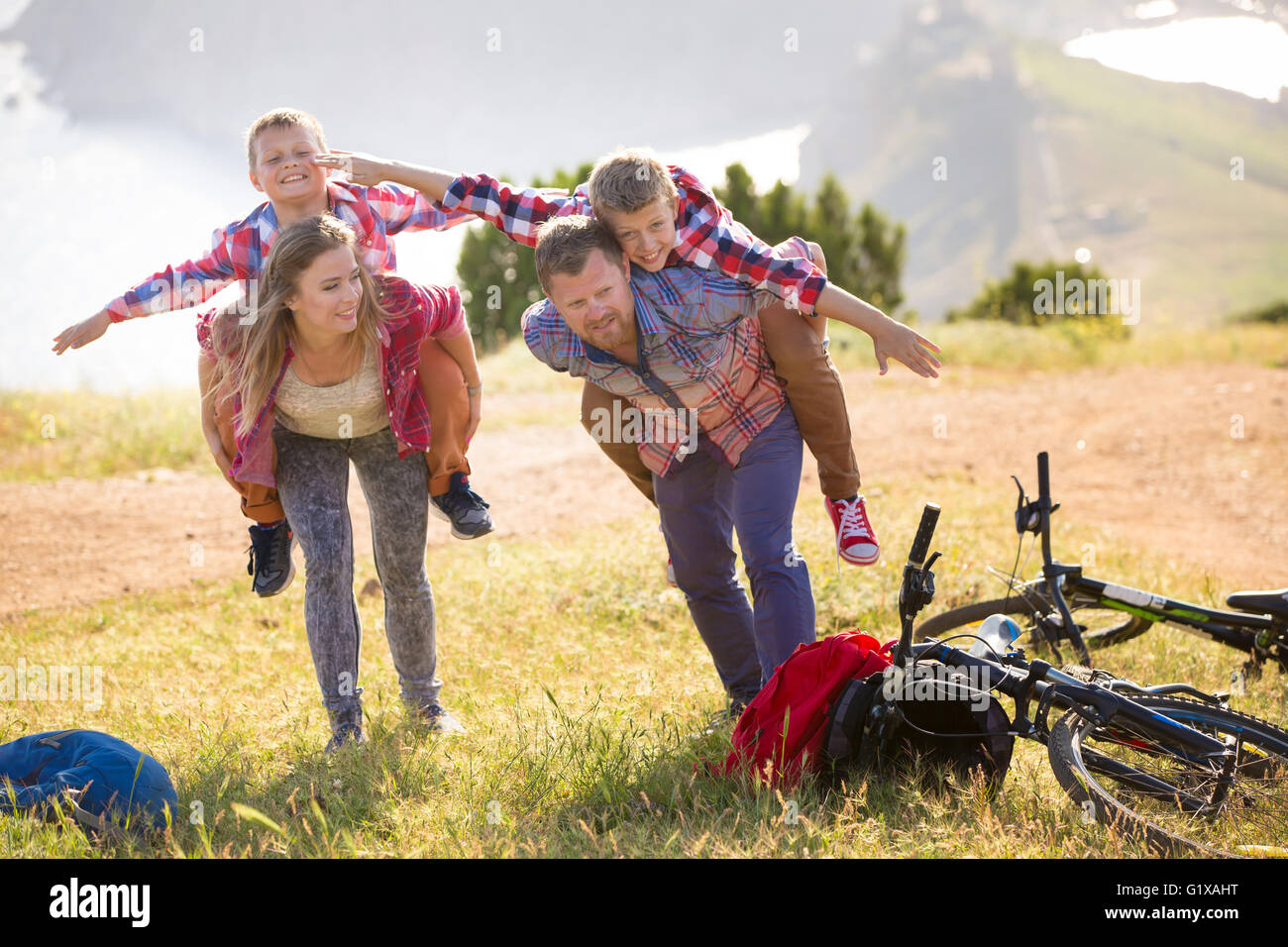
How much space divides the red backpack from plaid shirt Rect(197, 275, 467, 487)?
1.48 meters

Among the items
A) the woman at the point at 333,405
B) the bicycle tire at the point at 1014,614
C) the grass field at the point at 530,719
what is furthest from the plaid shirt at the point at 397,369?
the bicycle tire at the point at 1014,614

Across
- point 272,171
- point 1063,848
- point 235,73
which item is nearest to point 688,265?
point 272,171

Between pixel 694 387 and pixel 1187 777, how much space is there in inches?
72.1

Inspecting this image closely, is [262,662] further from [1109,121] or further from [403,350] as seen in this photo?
[1109,121]

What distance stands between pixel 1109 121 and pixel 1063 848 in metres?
196

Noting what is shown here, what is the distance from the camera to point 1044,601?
4.38 m

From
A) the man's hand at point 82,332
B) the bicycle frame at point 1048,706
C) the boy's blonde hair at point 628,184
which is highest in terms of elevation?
the boy's blonde hair at point 628,184

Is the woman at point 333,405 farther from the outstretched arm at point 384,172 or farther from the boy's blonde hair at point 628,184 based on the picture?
the boy's blonde hair at point 628,184

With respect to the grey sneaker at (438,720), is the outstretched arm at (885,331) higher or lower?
higher

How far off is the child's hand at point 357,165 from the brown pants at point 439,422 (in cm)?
59

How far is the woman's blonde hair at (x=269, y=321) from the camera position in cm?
347

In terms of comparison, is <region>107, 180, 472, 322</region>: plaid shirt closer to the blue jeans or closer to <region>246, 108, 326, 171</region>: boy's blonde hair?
<region>246, 108, 326, 171</region>: boy's blonde hair

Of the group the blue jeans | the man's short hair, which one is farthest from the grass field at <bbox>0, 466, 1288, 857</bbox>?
the man's short hair

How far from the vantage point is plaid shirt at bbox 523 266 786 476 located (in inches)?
135
